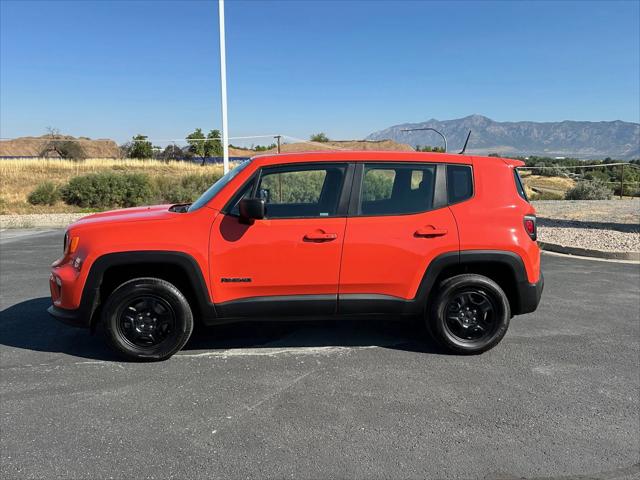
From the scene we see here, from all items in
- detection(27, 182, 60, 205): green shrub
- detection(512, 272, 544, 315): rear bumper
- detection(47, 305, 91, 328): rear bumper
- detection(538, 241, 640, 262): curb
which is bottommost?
detection(27, 182, 60, 205): green shrub

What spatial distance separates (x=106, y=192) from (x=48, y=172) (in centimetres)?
1157

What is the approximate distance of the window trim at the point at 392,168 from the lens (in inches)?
161

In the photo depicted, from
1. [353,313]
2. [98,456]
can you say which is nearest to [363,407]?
[353,313]

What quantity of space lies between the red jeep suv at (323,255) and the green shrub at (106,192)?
1846cm

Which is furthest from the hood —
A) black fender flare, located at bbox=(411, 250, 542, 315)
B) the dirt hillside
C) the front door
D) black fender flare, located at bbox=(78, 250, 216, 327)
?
the dirt hillside

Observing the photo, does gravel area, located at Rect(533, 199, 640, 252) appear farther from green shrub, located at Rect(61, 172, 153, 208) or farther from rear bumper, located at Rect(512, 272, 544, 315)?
green shrub, located at Rect(61, 172, 153, 208)

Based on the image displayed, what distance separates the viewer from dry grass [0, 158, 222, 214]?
2088cm

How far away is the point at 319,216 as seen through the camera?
4.10m

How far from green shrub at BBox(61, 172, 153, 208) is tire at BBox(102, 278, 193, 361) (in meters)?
18.4

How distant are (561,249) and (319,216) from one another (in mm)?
7232

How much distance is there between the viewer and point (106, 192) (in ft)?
69.6

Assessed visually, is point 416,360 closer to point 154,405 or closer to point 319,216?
point 319,216

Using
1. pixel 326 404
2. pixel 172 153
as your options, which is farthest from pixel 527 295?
pixel 172 153

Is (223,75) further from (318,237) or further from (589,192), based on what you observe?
(589,192)
